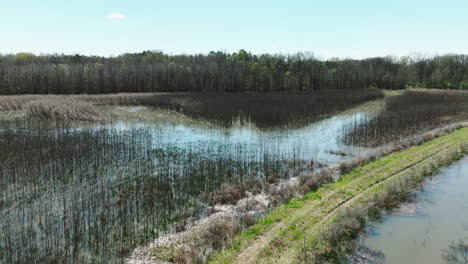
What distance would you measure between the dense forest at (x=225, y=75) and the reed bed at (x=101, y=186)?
26584mm

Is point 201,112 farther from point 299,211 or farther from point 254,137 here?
point 299,211

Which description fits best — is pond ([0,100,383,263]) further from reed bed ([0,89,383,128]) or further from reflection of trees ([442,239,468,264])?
reflection of trees ([442,239,468,264])

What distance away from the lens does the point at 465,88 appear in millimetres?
60938

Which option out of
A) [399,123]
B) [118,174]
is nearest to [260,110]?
[399,123]

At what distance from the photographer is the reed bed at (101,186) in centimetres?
841

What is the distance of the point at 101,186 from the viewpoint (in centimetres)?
1205

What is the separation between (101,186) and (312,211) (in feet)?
23.8

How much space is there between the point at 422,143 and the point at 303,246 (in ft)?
48.2

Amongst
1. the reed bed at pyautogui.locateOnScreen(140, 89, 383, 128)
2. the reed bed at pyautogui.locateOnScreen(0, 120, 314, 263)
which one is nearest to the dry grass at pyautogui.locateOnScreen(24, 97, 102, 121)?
the reed bed at pyautogui.locateOnScreen(0, 120, 314, 263)

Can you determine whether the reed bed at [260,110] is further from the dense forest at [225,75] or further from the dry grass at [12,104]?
the dry grass at [12,104]

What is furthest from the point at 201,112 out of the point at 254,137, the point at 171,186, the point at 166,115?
the point at 171,186

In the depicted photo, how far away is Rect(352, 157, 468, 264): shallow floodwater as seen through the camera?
8047mm

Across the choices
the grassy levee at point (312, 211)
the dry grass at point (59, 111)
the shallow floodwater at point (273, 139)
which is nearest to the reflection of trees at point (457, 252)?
the grassy levee at point (312, 211)

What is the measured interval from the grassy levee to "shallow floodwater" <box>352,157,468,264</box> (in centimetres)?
116
